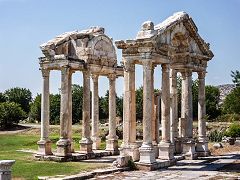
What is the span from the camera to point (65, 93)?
80.8ft

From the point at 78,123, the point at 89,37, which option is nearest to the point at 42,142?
the point at 89,37

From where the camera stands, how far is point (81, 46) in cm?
2600

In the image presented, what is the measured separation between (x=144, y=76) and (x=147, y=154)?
388 cm

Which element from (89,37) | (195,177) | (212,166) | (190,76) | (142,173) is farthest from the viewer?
(89,37)

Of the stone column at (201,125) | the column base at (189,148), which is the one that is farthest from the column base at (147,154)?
the stone column at (201,125)

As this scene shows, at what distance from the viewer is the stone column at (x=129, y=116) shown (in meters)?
20.6

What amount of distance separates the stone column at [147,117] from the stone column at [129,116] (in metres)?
1.14

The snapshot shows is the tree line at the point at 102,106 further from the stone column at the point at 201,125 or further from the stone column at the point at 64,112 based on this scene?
the stone column at the point at 64,112

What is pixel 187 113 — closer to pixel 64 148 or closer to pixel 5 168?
pixel 64 148

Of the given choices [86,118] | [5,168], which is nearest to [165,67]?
[86,118]

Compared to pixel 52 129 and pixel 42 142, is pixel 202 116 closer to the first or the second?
pixel 42 142

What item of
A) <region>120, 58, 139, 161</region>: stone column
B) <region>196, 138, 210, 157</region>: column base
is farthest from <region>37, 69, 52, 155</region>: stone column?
<region>196, 138, 210, 157</region>: column base

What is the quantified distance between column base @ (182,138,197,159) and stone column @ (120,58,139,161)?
4.38 metres

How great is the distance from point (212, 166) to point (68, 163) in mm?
7916
